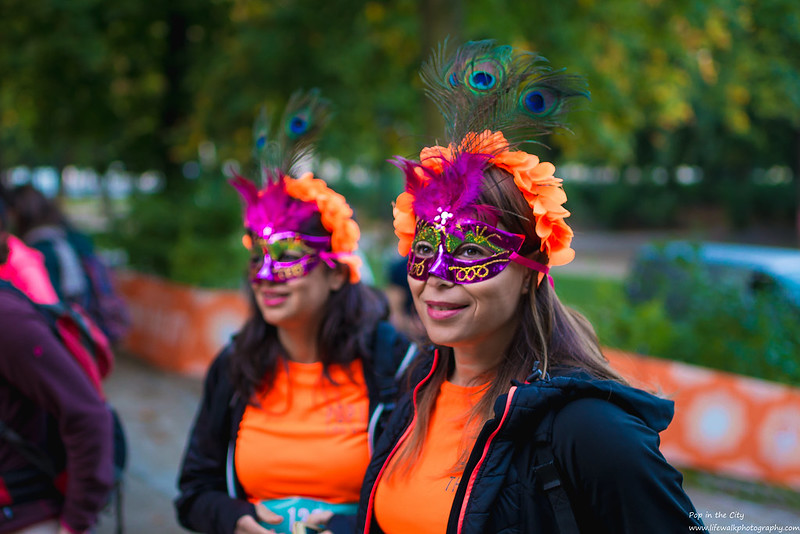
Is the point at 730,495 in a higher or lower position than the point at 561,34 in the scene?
lower

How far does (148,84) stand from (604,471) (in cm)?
1200

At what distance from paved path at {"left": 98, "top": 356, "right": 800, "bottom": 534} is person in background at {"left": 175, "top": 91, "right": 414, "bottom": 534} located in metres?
2.63

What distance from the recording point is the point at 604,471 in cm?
168

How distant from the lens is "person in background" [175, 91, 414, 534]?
2.68 m

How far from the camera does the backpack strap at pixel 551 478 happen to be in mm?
1723

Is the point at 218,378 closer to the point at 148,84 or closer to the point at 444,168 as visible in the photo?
the point at 444,168

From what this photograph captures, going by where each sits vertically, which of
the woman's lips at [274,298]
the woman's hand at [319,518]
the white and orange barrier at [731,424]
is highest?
Result: the woman's lips at [274,298]

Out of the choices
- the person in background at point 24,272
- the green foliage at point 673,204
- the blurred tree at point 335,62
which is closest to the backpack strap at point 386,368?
the person in background at point 24,272

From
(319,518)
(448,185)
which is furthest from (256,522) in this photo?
(448,185)

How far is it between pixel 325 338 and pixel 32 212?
3.93 meters

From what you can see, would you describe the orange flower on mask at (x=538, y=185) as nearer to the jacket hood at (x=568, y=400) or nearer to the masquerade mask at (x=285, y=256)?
the jacket hood at (x=568, y=400)

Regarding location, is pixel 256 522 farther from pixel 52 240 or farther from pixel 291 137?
pixel 52 240

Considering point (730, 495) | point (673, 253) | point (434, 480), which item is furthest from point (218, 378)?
point (673, 253)

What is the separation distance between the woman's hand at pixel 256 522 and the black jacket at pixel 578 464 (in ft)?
3.04
